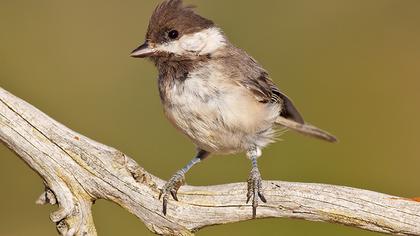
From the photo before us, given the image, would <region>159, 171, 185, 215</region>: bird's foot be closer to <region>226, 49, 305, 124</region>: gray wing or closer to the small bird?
the small bird

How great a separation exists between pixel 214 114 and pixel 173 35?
0.49m

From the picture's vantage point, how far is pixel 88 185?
11.4ft

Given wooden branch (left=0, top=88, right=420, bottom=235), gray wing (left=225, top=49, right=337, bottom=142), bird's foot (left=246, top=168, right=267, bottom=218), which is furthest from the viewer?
gray wing (left=225, top=49, right=337, bottom=142)

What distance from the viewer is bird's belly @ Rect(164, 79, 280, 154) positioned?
3686 mm

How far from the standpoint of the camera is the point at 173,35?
3.78m

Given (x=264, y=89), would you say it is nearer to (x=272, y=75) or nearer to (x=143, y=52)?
(x=143, y=52)

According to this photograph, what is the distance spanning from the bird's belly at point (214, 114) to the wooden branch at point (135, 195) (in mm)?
357

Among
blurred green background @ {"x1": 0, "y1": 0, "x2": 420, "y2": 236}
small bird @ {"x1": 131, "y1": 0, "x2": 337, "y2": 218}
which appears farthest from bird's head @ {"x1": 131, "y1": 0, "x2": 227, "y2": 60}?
blurred green background @ {"x1": 0, "y1": 0, "x2": 420, "y2": 236}

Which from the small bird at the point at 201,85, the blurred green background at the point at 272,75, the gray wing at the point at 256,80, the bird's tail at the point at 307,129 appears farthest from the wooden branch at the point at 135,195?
the blurred green background at the point at 272,75

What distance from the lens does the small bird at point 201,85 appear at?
12.1ft

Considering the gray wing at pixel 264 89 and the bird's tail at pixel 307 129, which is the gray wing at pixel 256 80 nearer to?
the gray wing at pixel 264 89

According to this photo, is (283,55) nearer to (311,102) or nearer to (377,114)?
(311,102)

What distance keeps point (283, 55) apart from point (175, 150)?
1234 millimetres

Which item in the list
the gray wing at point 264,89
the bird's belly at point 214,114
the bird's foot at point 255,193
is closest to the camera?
the bird's foot at point 255,193
